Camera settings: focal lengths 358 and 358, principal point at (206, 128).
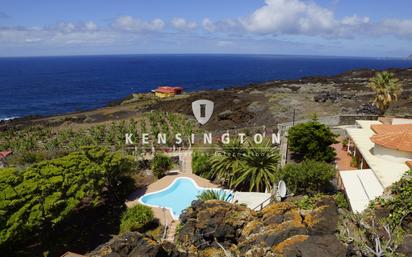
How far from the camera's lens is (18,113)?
7212cm

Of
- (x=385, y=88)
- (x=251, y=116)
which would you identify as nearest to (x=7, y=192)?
(x=385, y=88)

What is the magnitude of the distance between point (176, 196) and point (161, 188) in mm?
1248

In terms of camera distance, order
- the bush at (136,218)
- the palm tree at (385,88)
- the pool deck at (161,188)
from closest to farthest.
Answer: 1. the bush at (136,218)
2. the pool deck at (161,188)
3. the palm tree at (385,88)

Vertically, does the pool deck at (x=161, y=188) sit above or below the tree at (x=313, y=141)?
below

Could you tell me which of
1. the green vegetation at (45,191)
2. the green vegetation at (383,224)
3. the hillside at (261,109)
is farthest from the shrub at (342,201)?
the hillside at (261,109)

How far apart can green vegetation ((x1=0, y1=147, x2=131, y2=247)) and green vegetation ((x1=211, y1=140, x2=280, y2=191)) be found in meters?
6.41

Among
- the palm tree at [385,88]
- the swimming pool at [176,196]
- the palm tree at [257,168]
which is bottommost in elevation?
the swimming pool at [176,196]

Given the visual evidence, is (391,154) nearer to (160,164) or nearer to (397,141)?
(397,141)

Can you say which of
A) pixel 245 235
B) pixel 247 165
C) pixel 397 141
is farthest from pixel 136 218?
pixel 397 141

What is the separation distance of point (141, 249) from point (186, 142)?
20.5m

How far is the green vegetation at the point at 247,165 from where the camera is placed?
64.1 ft

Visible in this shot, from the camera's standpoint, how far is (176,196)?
2080 centimetres

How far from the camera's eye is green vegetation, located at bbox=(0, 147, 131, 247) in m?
14.4

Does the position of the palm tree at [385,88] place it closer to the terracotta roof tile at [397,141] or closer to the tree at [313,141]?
the tree at [313,141]
